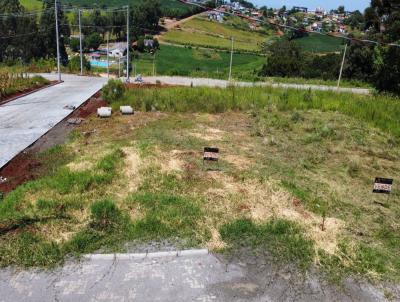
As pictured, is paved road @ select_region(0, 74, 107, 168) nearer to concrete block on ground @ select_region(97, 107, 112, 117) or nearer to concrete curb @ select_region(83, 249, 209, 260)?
concrete block on ground @ select_region(97, 107, 112, 117)

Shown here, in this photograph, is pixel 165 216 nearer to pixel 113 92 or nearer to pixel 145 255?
pixel 145 255

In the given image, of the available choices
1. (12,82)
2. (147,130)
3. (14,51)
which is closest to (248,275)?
(147,130)

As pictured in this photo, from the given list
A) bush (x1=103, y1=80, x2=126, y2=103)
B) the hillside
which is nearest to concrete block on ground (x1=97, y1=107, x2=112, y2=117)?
bush (x1=103, y1=80, x2=126, y2=103)

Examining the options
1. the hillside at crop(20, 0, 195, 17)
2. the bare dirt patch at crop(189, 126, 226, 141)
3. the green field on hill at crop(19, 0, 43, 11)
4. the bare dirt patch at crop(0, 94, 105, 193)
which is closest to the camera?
the bare dirt patch at crop(0, 94, 105, 193)

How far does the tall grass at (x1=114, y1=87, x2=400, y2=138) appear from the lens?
50.8 feet

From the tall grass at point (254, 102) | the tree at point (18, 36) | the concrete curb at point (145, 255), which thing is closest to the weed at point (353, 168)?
the tall grass at point (254, 102)

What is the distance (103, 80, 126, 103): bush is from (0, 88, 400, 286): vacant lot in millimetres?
3593

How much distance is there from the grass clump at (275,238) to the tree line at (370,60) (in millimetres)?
21705

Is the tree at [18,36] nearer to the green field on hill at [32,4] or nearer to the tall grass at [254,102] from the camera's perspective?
the green field on hill at [32,4]

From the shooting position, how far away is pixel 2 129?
39.5ft

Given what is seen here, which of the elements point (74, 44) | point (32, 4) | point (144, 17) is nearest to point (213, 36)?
point (144, 17)

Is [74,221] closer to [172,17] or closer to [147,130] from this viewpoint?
[147,130]

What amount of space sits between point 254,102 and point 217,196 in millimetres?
10064

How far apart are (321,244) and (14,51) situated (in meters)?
61.7
